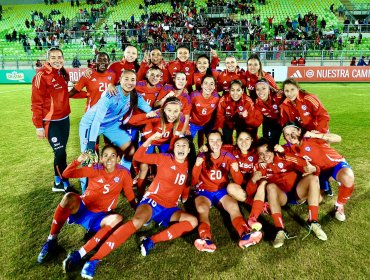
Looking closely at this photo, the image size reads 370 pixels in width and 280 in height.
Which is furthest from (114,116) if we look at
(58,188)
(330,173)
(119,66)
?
(330,173)

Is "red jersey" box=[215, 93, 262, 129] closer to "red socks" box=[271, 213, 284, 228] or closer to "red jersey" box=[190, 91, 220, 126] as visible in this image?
"red jersey" box=[190, 91, 220, 126]

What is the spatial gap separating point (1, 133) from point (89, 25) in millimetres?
25537

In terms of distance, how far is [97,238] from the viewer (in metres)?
3.35

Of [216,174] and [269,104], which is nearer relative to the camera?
[216,174]

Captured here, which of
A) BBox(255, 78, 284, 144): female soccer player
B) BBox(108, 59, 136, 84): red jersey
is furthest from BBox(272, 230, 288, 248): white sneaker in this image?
BBox(108, 59, 136, 84): red jersey

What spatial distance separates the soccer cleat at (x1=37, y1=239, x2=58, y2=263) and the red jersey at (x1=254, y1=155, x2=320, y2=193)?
9.21ft

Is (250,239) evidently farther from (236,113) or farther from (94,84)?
(94,84)

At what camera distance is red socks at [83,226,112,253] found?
328cm

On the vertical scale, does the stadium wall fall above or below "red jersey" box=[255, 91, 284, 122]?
above

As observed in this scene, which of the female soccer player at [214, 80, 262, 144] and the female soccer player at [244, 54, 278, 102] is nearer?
the female soccer player at [214, 80, 262, 144]

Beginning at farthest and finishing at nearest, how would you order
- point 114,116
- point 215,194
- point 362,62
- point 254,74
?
point 362,62, point 254,74, point 114,116, point 215,194

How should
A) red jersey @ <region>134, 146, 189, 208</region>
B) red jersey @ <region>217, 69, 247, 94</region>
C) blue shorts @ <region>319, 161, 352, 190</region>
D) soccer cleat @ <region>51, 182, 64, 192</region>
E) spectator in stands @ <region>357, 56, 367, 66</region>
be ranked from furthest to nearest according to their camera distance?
1. spectator in stands @ <region>357, 56, 367, 66</region>
2. red jersey @ <region>217, 69, 247, 94</region>
3. soccer cleat @ <region>51, 182, 64, 192</region>
4. blue shorts @ <region>319, 161, 352, 190</region>
5. red jersey @ <region>134, 146, 189, 208</region>

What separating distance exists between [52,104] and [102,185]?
179 centimetres

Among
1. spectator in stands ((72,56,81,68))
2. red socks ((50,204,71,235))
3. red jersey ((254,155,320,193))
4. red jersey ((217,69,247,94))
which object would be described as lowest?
red socks ((50,204,71,235))
